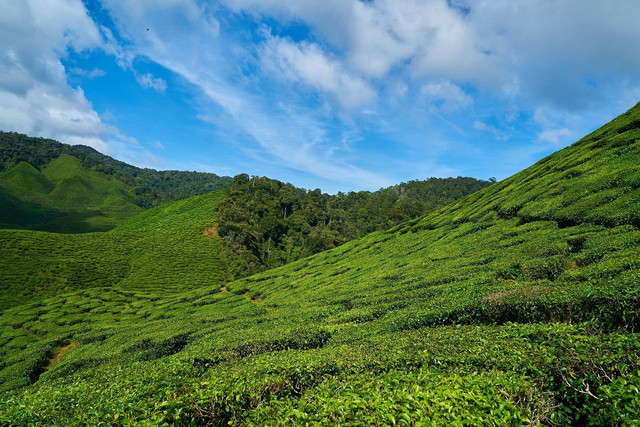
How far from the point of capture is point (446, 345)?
10672 mm

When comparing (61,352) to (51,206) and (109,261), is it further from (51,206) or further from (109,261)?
(51,206)

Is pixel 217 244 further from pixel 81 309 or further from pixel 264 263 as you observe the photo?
pixel 81 309

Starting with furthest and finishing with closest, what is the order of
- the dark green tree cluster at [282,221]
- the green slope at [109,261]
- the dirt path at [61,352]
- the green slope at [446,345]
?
the dark green tree cluster at [282,221] → the green slope at [109,261] → the dirt path at [61,352] → the green slope at [446,345]

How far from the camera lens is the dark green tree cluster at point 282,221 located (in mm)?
107250

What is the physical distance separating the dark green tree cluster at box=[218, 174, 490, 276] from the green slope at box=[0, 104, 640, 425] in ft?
216

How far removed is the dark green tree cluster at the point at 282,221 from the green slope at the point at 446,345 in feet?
216

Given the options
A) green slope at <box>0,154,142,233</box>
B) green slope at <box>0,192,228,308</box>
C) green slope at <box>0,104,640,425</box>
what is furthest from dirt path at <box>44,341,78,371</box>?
green slope at <box>0,154,142,233</box>

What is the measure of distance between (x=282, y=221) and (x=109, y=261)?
63655 mm

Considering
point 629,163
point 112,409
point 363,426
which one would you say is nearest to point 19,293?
point 112,409

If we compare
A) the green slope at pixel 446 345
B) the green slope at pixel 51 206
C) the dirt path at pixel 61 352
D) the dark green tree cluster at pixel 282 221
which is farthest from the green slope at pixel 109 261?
the green slope at pixel 51 206

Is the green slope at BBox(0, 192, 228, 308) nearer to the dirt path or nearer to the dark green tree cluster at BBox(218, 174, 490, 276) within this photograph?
the dark green tree cluster at BBox(218, 174, 490, 276)

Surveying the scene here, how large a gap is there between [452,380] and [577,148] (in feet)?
161

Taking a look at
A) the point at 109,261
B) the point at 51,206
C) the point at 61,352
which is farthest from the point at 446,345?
the point at 51,206

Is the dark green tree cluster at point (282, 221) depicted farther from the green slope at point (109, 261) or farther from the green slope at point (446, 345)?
the green slope at point (446, 345)
